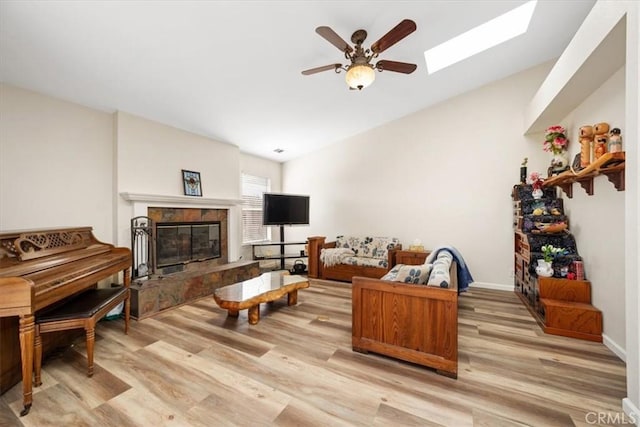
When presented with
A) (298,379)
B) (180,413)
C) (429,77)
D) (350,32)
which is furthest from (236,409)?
(429,77)

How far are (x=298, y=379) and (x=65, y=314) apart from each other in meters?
1.79

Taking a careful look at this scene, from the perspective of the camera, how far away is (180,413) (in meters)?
1.53

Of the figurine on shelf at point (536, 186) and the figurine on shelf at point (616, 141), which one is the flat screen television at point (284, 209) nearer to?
the figurine on shelf at point (536, 186)

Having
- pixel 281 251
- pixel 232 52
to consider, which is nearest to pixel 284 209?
pixel 281 251

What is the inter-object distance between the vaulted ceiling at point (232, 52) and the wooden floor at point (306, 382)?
2.63 meters

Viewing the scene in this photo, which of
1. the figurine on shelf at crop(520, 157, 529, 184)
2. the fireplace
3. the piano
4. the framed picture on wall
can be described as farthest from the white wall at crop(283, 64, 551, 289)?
the piano

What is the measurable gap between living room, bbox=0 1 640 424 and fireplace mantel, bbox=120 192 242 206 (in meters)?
0.02

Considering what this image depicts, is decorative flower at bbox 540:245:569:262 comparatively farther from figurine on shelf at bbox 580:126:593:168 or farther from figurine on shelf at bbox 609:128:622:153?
figurine on shelf at bbox 609:128:622:153

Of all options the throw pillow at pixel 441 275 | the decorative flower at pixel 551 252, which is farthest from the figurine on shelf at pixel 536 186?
the throw pillow at pixel 441 275

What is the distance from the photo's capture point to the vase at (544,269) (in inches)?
108

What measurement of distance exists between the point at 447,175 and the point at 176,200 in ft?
14.6

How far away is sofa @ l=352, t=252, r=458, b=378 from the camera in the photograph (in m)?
1.86

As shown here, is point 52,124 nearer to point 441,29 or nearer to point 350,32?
A: point 350,32

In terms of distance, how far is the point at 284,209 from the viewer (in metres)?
5.02
